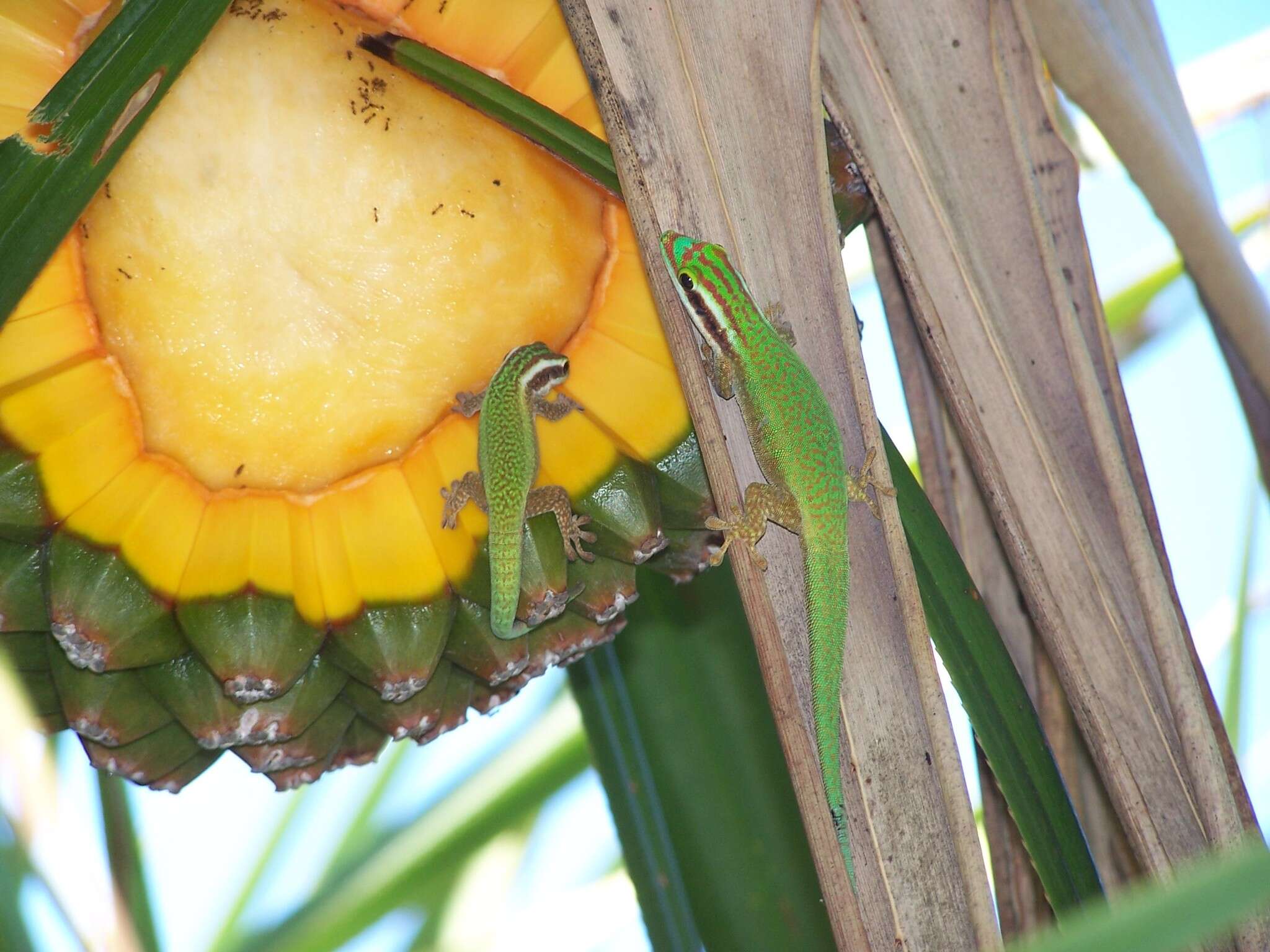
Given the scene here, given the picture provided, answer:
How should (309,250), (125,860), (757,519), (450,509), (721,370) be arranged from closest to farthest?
(757,519) < (309,250) < (450,509) < (125,860) < (721,370)

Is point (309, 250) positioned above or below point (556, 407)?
above

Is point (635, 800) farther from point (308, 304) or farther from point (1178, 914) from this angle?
point (1178, 914)

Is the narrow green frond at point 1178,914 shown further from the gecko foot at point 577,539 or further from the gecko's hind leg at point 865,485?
the gecko foot at point 577,539

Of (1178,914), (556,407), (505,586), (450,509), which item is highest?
(556,407)

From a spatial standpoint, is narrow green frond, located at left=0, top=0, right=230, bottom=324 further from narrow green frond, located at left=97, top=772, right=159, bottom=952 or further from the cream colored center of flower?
narrow green frond, located at left=97, top=772, right=159, bottom=952

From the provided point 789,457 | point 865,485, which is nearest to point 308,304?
point 865,485

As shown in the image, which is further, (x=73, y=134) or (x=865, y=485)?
(x=865, y=485)

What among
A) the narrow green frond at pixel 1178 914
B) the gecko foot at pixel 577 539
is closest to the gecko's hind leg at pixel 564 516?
the gecko foot at pixel 577 539
